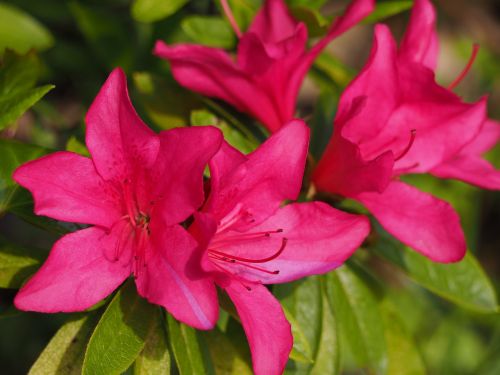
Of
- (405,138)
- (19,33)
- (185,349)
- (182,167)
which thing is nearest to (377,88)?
(405,138)

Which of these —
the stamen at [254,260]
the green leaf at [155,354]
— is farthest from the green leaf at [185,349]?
the stamen at [254,260]

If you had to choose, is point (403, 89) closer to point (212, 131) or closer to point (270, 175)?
point (270, 175)

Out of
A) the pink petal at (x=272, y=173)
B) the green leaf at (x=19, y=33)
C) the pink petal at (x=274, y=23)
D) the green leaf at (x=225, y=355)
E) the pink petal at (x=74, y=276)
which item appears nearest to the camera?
the pink petal at (x=74, y=276)

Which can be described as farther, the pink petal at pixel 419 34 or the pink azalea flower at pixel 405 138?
the pink petal at pixel 419 34

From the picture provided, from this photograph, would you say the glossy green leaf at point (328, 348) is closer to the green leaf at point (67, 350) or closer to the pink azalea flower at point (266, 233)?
the pink azalea flower at point (266, 233)

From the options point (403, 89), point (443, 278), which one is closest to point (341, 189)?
point (403, 89)

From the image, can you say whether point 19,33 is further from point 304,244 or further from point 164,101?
point 304,244

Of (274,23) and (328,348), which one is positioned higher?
(274,23)

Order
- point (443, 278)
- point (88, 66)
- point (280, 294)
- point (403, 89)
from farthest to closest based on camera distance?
1. point (88, 66)
2. point (443, 278)
3. point (280, 294)
4. point (403, 89)
